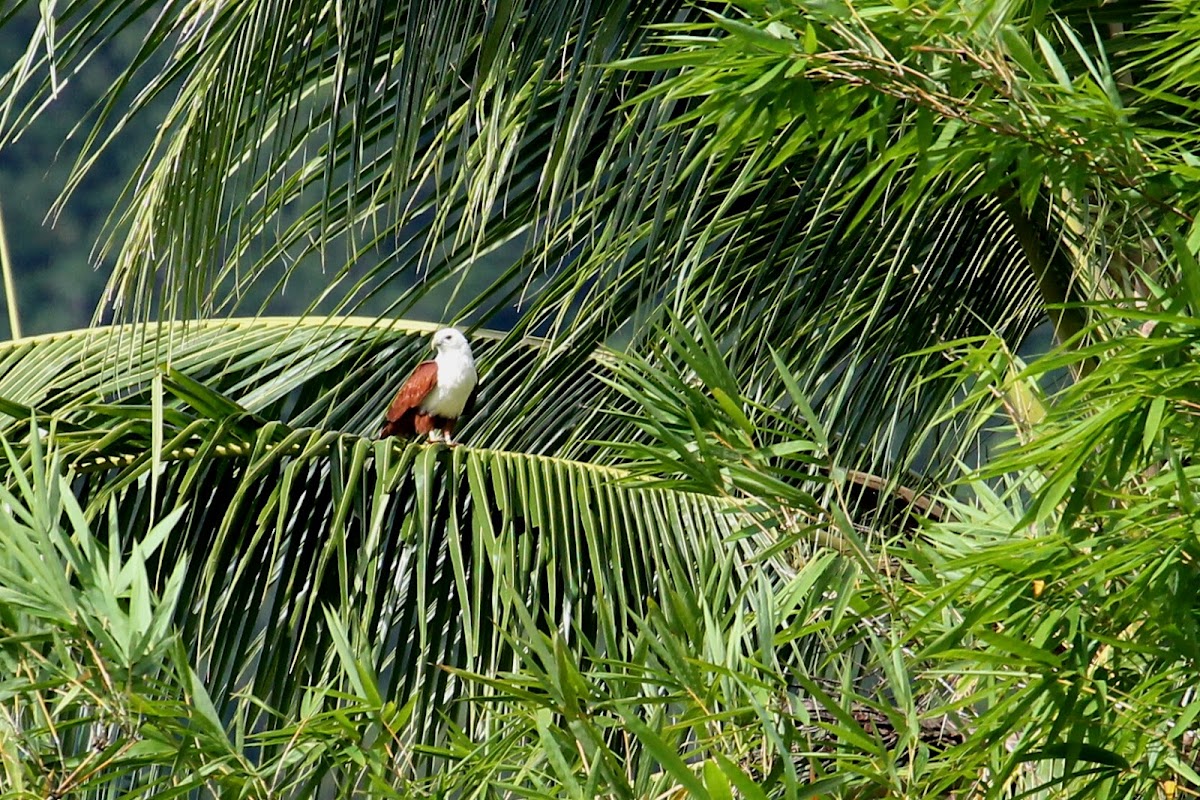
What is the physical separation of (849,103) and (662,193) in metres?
0.95

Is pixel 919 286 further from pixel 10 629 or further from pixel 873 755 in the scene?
pixel 10 629

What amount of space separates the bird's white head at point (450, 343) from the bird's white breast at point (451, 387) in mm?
12

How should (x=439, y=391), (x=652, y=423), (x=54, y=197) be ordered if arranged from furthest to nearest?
(x=54, y=197) < (x=439, y=391) < (x=652, y=423)

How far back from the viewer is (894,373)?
11.1ft

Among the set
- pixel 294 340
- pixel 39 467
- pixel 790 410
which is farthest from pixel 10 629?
pixel 790 410

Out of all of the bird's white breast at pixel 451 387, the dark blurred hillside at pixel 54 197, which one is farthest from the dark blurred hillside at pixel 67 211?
the bird's white breast at pixel 451 387

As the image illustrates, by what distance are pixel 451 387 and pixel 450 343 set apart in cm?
15

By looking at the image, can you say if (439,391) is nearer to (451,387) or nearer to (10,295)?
(451,387)

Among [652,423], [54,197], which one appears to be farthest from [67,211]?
[652,423]

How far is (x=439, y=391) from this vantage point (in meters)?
3.85

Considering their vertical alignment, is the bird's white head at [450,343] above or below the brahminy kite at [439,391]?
above

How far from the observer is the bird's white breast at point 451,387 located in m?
3.70

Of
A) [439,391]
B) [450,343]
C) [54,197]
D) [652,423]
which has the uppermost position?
[652,423]

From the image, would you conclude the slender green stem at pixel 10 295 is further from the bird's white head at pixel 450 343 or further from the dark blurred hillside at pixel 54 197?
the dark blurred hillside at pixel 54 197
